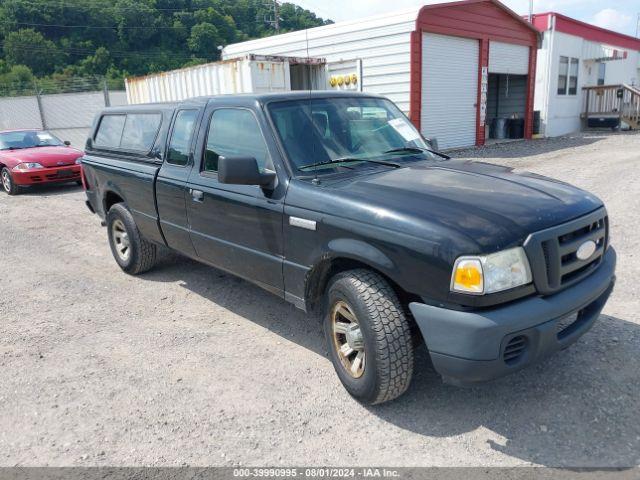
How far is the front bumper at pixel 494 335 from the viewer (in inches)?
104

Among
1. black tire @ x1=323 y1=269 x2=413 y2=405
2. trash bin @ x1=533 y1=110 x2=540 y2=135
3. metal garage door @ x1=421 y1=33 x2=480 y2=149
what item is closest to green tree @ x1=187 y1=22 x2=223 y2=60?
trash bin @ x1=533 y1=110 x2=540 y2=135

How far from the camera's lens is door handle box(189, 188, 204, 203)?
14.1ft

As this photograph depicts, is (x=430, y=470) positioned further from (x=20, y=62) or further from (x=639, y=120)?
(x=20, y=62)

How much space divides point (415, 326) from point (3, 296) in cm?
451

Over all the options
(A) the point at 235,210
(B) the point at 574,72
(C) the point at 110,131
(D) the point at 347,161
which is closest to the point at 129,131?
(C) the point at 110,131

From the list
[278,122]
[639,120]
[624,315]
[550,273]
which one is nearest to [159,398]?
[278,122]

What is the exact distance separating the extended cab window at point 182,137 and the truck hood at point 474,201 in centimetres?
176

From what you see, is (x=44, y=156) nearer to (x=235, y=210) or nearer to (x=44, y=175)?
(x=44, y=175)

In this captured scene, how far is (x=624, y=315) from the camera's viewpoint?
4277mm

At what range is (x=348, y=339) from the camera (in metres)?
3.28

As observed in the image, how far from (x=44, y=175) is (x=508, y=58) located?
14702 millimetres

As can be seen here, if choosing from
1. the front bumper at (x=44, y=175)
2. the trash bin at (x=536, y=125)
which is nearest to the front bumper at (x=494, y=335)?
the front bumper at (x=44, y=175)

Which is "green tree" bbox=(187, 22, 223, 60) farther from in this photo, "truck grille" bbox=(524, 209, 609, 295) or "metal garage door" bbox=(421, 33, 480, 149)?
"truck grille" bbox=(524, 209, 609, 295)

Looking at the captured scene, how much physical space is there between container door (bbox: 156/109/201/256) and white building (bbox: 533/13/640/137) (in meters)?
18.7
